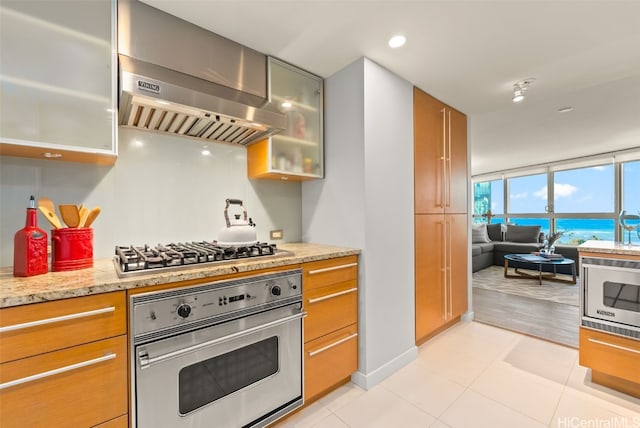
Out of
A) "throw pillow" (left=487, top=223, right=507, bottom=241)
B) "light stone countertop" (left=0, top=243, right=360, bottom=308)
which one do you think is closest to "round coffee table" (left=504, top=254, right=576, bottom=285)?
"throw pillow" (left=487, top=223, right=507, bottom=241)

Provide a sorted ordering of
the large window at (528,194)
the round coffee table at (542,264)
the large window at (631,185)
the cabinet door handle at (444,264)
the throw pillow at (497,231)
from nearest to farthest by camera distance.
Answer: the cabinet door handle at (444,264) < the round coffee table at (542,264) < the large window at (631,185) < the throw pillow at (497,231) < the large window at (528,194)

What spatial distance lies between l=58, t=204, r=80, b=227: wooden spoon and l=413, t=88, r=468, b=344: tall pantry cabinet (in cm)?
225

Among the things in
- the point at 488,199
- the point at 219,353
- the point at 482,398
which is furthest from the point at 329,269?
the point at 488,199

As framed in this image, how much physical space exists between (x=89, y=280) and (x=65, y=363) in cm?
28

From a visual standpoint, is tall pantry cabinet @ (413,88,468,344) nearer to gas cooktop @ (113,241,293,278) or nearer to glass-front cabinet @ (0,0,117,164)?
gas cooktop @ (113,241,293,278)

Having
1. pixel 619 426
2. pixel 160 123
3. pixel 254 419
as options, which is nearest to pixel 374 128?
pixel 160 123

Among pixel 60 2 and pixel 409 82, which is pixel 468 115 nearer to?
pixel 409 82

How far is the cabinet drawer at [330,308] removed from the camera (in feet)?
5.50

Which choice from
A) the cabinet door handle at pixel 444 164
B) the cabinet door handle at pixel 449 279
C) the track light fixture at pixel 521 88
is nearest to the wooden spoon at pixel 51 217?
the cabinet door handle at pixel 444 164

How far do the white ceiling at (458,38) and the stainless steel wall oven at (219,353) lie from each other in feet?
4.70

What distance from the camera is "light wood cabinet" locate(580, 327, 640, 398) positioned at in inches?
68.9

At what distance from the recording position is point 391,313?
2119 mm

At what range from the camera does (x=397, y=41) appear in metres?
1.76

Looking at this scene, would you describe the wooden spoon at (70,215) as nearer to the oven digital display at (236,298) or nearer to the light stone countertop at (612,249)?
the oven digital display at (236,298)
